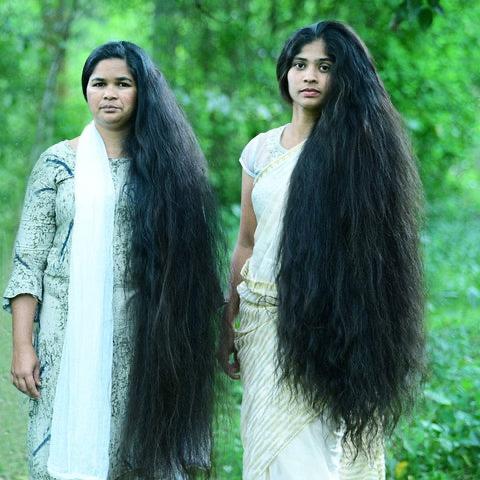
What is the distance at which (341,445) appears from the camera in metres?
3.80

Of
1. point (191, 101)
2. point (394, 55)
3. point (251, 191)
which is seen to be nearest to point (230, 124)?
point (191, 101)

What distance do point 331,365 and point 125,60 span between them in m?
1.27

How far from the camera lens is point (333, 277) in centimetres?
371

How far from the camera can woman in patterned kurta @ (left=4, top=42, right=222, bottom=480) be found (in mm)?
3709

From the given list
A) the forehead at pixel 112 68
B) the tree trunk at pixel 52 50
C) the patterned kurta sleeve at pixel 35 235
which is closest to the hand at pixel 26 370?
the patterned kurta sleeve at pixel 35 235

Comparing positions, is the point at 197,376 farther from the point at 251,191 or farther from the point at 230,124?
the point at 230,124

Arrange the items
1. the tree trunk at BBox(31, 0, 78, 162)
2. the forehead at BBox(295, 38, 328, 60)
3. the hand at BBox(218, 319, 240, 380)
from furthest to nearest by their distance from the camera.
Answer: the tree trunk at BBox(31, 0, 78, 162) < the hand at BBox(218, 319, 240, 380) < the forehead at BBox(295, 38, 328, 60)

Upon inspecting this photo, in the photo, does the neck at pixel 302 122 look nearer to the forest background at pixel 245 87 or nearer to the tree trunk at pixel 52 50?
the forest background at pixel 245 87

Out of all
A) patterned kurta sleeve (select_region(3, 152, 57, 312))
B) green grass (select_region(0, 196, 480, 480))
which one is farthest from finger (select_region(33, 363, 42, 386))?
green grass (select_region(0, 196, 480, 480))

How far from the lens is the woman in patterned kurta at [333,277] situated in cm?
370

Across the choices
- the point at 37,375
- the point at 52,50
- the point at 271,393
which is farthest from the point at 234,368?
the point at 52,50

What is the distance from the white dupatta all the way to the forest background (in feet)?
6.73

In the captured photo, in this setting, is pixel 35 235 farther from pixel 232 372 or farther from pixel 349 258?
pixel 349 258

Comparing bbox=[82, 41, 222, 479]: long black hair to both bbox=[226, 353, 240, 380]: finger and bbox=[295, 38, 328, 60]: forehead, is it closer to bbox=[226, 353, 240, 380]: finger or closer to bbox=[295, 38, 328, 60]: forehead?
bbox=[226, 353, 240, 380]: finger
